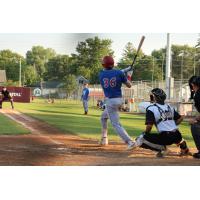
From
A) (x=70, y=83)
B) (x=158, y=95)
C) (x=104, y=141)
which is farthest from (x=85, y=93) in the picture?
(x=158, y=95)

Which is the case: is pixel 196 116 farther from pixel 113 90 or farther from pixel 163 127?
pixel 113 90

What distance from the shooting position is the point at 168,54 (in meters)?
8.31

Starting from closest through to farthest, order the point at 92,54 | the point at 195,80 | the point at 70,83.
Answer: the point at 195,80 < the point at 92,54 < the point at 70,83

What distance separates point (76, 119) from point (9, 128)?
1.22m

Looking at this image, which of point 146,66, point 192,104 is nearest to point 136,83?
point 146,66

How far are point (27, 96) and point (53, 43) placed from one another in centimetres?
102

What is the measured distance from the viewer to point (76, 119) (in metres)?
8.27

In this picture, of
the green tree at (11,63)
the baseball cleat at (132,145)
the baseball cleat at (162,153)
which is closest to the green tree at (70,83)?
the green tree at (11,63)

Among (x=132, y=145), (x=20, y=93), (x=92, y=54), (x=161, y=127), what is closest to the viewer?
(x=161, y=127)

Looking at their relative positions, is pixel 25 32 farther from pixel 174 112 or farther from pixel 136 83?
pixel 174 112

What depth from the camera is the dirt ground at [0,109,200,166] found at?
745cm

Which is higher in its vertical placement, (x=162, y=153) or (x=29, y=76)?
(x=29, y=76)

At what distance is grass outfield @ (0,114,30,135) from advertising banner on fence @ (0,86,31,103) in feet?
1.32

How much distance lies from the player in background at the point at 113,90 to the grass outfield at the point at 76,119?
0.17 meters
